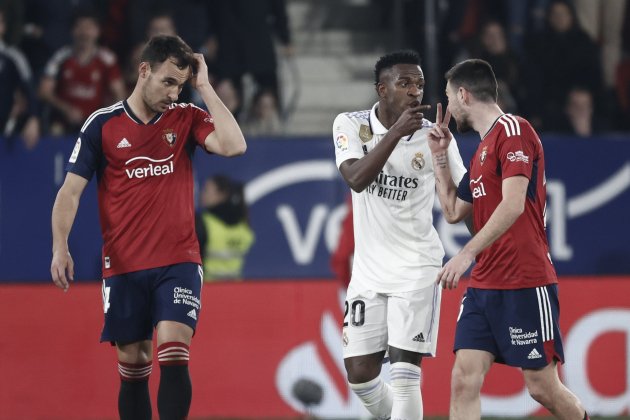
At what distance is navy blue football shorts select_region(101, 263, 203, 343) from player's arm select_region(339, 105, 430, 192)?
1077 mm

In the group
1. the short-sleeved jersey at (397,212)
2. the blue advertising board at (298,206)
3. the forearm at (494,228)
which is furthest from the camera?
the blue advertising board at (298,206)

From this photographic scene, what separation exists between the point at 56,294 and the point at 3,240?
1194 mm

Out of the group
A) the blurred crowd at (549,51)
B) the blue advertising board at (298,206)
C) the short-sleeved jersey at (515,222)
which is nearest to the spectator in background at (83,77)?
the blue advertising board at (298,206)

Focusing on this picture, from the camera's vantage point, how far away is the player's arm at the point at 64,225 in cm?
740

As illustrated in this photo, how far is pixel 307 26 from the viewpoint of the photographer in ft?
47.1

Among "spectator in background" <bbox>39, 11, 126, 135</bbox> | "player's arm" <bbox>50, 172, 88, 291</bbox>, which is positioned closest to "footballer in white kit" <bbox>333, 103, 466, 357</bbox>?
"player's arm" <bbox>50, 172, 88, 291</bbox>

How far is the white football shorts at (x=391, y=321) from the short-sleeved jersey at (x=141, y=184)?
39.5 inches

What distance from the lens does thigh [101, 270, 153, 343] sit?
754 cm

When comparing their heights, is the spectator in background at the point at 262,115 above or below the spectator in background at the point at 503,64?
below

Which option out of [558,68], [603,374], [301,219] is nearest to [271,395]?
[301,219]

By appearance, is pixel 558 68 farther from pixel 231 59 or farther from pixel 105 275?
pixel 105 275

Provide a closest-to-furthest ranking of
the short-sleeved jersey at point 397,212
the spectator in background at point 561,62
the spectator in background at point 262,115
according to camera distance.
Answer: the short-sleeved jersey at point 397,212 < the spectator in background at point 262,115 < the spectator in background at point 561,62

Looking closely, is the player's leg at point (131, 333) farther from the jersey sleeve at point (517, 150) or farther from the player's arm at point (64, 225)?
the jersey sleeve at point (517, 150)

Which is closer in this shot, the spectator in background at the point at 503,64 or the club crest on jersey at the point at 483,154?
the club crest on jersey at the point at 483,154
